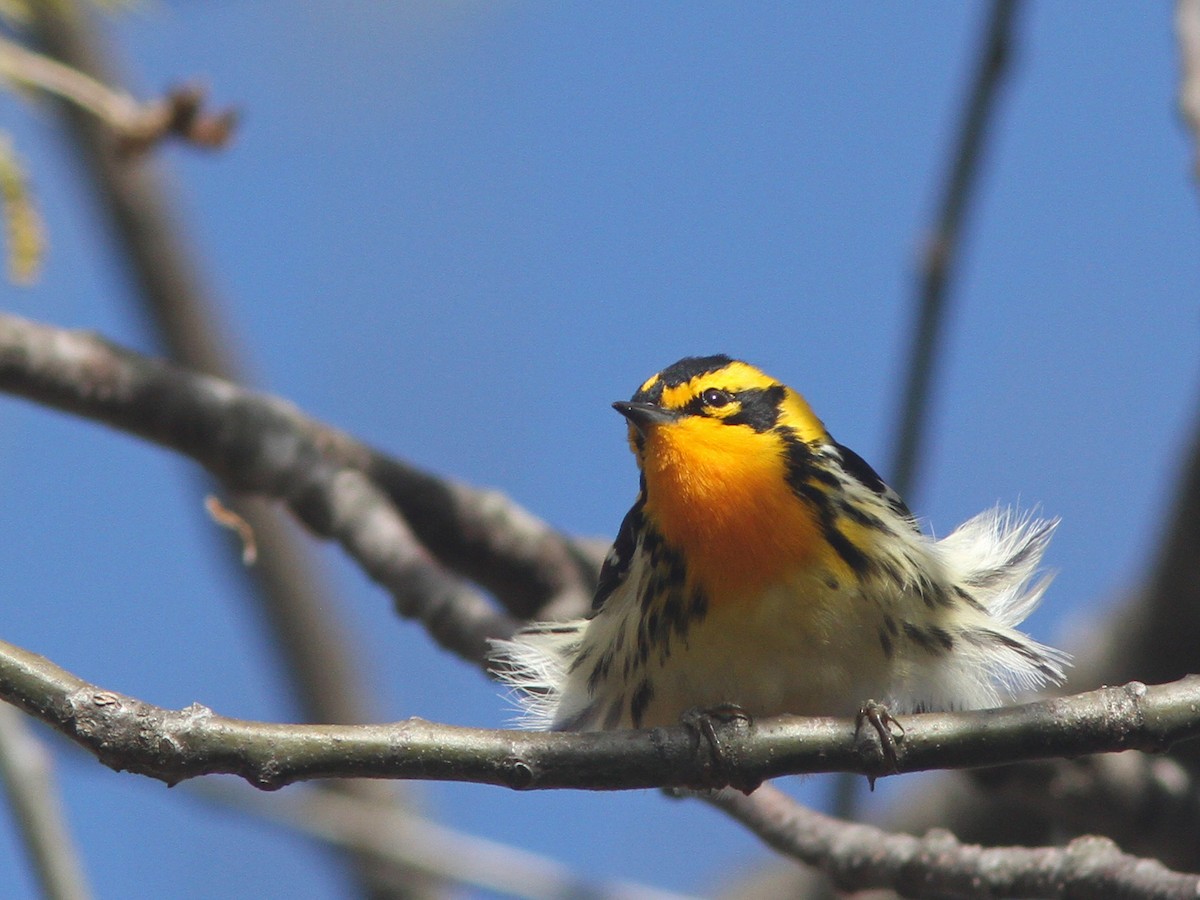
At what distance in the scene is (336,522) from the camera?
17.5 feet

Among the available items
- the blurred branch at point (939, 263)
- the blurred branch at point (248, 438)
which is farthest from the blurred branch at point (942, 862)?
the blurred branch at point (939, 263)

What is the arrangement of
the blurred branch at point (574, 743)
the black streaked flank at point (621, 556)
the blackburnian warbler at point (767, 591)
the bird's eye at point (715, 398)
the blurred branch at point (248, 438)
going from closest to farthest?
the blurred branch at point (574, 743), the blackburnian warbler at point (767, 591), the black streaked flank at point (621, 556), the bird's eye at point (715, 398), the blurred branch at point (248, 438)

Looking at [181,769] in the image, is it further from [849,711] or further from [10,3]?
[10,3]

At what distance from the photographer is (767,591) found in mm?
4070

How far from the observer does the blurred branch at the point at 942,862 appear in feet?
12.8

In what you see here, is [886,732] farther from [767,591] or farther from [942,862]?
[942,862]

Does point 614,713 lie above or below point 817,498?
below

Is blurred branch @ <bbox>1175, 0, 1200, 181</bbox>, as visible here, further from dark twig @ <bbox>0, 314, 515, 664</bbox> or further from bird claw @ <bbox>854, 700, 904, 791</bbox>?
dark twig @ <bbox>0, 314, 515, 664</bbox>

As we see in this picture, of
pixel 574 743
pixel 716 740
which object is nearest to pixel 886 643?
pixel 716 740

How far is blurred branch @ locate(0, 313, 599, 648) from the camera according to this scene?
511cm

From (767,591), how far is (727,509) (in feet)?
1.02

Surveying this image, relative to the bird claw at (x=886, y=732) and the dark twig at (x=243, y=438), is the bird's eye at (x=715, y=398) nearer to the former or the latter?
the dark twig at (x=243, y=438)

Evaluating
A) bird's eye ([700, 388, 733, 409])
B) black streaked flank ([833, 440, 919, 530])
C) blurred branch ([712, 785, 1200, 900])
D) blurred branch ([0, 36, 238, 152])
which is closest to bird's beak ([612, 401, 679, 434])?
bird's eye ([700, 388, 733, 409])

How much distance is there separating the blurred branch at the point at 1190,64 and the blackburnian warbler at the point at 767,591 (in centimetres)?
129
